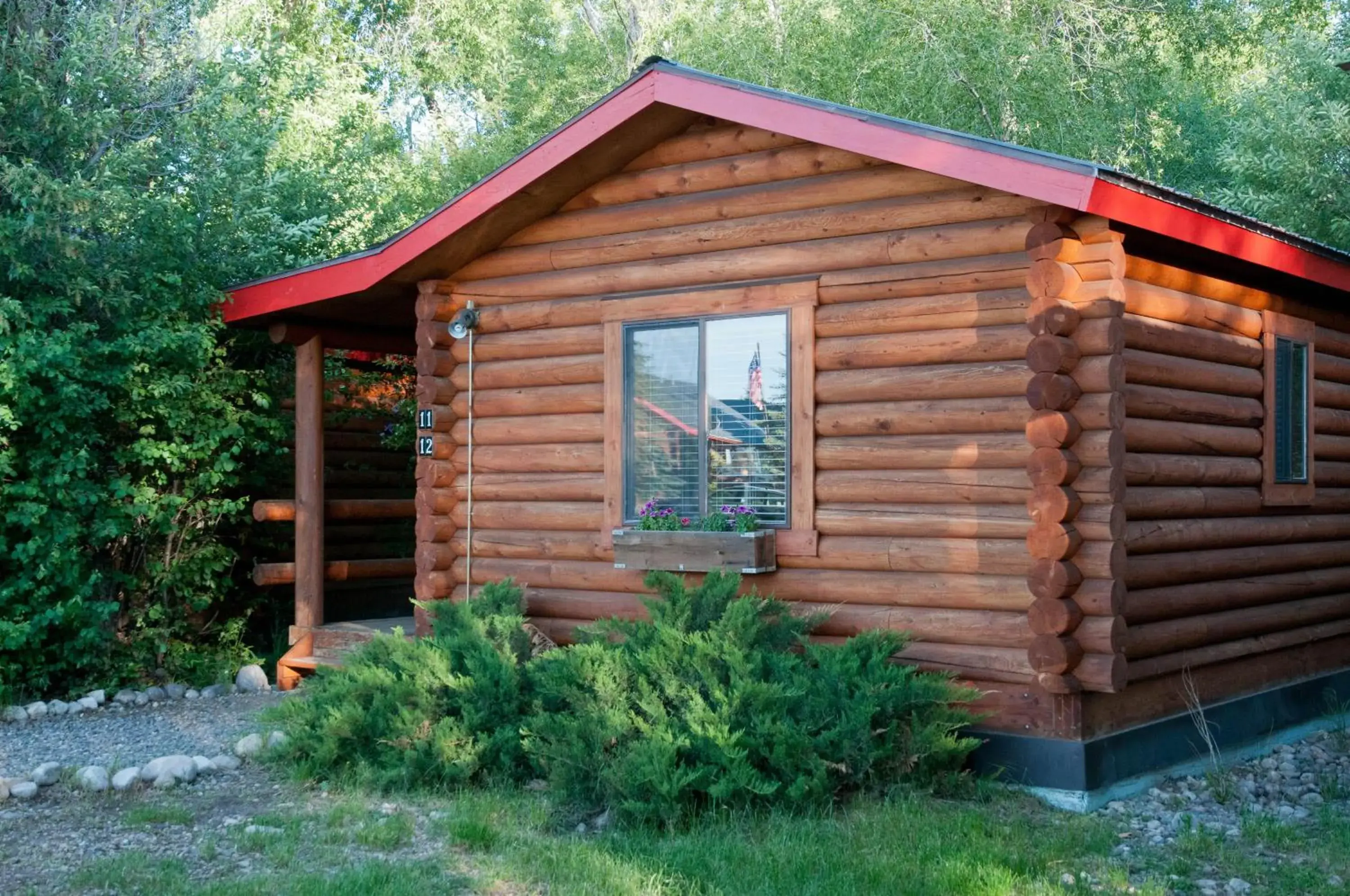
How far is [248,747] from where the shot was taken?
29.1 ft

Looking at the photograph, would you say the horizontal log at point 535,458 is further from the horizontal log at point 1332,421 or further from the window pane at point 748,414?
the horizontal log at point 1332,421

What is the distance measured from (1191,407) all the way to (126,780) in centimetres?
683

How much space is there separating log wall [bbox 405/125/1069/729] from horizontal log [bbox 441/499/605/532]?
2cm

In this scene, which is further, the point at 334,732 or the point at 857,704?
the point at 334,732

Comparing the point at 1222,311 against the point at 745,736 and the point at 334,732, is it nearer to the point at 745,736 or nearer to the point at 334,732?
the point at 745,736

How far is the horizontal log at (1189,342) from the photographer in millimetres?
8070

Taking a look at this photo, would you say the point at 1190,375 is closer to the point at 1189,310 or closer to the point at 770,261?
the point at 1189,310

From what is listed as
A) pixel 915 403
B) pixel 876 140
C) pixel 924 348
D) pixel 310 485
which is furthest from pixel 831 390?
pixel 310 485

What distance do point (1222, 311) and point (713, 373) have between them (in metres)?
3.39

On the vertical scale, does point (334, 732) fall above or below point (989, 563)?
below

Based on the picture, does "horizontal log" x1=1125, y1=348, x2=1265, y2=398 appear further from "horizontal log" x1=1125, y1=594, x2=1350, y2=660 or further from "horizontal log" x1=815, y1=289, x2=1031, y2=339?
"horizontal log" x1=1125, y1=594, x2=1350, y2=660

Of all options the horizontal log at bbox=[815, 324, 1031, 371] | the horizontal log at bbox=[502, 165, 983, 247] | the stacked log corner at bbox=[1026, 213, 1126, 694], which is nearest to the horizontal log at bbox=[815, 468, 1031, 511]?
the stacked log corner at bbox=[1026, 213, 1126, 694]

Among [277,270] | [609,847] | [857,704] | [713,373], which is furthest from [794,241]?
[277,270]

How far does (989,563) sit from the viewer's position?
308 inches
